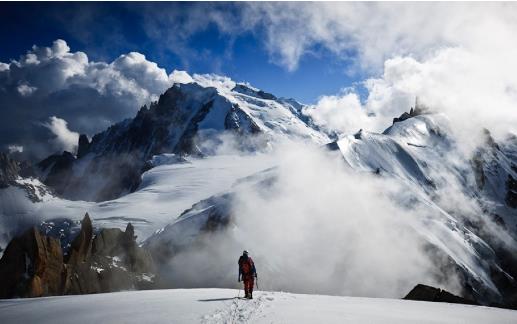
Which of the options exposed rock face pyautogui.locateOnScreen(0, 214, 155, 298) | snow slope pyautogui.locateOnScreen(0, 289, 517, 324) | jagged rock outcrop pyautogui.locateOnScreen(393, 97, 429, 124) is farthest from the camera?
jagged rock outcrop pyautogui.locateOnScreen(393, 97, 429, 124)

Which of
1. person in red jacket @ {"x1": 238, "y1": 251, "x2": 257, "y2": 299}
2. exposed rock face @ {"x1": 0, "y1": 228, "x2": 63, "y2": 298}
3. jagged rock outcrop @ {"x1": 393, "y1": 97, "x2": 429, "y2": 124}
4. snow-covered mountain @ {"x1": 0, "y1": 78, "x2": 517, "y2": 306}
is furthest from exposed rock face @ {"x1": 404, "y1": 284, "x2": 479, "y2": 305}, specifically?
jagged rock outcrop @ {"x1": 393, "y1": 97, "x2": 429, "y2": 124}

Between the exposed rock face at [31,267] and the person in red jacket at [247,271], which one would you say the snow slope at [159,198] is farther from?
the person in red jacket at [247,271]

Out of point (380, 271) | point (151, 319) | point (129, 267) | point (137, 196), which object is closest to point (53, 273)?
point (129, 267)

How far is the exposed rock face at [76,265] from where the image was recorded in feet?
143

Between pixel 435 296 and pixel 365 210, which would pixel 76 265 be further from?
pixel 365 210

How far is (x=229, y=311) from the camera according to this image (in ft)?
51.6

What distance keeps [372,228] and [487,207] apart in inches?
2755

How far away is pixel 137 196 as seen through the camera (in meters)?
123

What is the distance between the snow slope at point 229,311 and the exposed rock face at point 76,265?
2689cm

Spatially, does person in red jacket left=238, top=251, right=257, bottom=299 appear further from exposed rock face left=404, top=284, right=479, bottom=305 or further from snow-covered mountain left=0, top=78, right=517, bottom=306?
snow-covered mountain left=0, top=78, right=517, bottom=306

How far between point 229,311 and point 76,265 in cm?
4132

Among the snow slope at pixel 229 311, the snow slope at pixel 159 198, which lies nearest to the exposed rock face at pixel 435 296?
the snow slope at pixel 229 311

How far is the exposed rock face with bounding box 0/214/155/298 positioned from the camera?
43.6 m

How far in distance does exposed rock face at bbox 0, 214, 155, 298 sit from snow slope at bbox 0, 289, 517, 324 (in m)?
26.9
